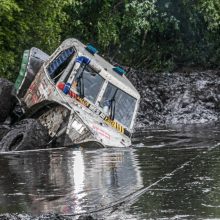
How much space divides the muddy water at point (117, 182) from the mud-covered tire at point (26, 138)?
32 centimetres

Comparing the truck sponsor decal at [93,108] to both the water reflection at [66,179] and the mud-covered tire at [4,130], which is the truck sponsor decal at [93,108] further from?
the mud-covered tire at [4,130]

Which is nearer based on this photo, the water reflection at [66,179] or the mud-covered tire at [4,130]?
the water reflection at [66,179]

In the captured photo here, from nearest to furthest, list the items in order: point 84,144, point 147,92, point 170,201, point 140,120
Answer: point 170,201, point 84,144, point 140,120, point 147,92

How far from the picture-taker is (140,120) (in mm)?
22812

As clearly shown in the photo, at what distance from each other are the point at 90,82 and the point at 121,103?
796 millimetres

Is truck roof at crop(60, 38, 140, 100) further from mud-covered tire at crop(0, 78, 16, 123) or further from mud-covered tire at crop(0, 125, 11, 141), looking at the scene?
mud-covered tire at crop(0, 125, 11, 141)

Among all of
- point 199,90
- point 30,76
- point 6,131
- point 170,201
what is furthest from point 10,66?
point 170,201

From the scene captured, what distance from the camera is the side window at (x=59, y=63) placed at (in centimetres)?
1602

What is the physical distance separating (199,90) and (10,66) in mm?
8203

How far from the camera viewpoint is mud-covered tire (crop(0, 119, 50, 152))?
14.3m

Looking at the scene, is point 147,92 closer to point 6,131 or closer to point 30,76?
point 30,76

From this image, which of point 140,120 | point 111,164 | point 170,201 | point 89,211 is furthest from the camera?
point 140,120

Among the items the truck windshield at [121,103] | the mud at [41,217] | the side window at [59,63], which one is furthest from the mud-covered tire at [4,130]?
the mud at [41,217]

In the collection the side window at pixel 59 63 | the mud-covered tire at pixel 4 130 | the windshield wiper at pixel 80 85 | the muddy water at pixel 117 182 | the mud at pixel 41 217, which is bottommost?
the muddy water at pixel 117 182
